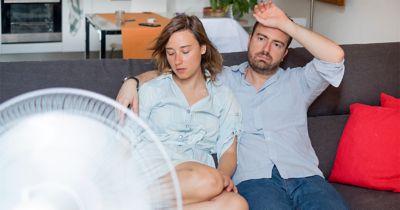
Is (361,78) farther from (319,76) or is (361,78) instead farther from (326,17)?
(326,17)

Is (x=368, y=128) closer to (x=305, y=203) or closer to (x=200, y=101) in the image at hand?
(x=305, y=203)

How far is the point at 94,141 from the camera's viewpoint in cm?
87

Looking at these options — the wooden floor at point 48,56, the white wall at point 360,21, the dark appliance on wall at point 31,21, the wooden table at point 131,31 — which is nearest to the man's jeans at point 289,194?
the wooden table at point 131,31

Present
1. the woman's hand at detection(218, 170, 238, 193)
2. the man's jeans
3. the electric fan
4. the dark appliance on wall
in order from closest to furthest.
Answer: the electric fan → the woman's hand at detection(218, 170, 238, 193) → the man's jeans → the dark appliance on wall

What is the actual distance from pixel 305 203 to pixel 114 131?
1.28 m

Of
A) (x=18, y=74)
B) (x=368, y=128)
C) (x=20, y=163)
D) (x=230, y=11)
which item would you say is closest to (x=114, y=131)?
(x=20, y=163)

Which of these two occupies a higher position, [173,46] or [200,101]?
[173,46]

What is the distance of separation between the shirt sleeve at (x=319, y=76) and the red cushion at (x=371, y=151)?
270 millimetres

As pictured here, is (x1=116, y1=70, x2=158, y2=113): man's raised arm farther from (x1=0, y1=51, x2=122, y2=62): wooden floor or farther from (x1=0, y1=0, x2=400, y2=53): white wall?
(x1=0, y1=51, x2=122, y2=62): wooden floor

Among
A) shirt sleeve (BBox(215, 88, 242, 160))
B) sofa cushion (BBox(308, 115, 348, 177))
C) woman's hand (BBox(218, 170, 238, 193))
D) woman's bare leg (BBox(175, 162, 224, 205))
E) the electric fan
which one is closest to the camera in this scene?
the electric fan

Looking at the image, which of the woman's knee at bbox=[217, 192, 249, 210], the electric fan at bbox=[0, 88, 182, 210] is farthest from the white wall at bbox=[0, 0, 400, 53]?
the electric fan at bbox=[0, 88, 182, 210]

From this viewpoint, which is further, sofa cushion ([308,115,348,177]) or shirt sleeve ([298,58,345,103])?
sofa cushion ([308,115,348,177])

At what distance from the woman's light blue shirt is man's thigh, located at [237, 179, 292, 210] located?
0.48 ft

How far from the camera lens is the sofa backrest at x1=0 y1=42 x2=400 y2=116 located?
7.27ft
